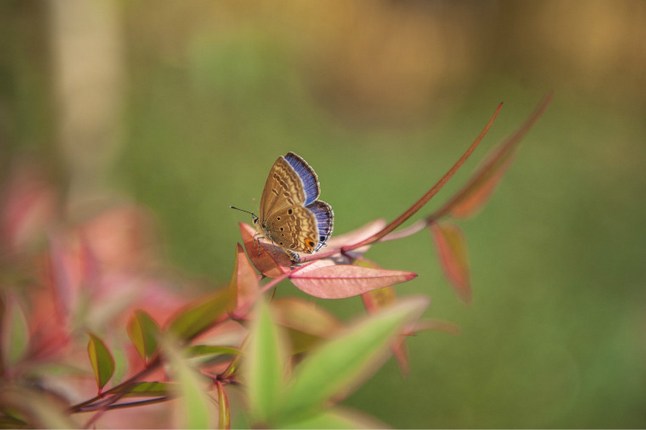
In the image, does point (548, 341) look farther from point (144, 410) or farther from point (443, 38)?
point (443, 38)

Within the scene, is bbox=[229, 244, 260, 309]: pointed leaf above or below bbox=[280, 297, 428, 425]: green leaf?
above

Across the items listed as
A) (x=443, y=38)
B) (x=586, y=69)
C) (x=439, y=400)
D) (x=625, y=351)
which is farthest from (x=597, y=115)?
(x=439, y=400)

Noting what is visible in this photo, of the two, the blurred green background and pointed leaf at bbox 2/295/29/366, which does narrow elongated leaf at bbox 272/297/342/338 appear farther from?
the blurred green background

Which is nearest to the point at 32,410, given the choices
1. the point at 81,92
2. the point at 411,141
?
the point at 81,92

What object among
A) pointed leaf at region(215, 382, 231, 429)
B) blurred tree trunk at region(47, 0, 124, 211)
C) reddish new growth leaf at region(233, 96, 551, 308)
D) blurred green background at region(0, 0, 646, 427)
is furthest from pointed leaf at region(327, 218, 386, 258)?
blurred tree trunk at region(47, 0, 124, 211)

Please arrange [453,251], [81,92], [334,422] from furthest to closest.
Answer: [81,92]
[453,251]
[334,422]

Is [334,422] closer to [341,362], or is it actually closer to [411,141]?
[341,362]
